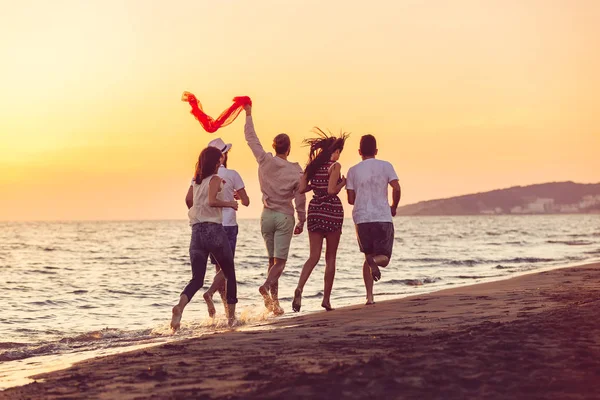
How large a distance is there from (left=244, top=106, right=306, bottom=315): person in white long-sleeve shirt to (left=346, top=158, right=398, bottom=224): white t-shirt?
2.64 ft

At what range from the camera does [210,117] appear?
1010 cm

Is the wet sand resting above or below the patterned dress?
below

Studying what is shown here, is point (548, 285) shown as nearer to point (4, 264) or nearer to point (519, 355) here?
point (519, 355)

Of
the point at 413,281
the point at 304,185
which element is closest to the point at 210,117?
the point at 304,185

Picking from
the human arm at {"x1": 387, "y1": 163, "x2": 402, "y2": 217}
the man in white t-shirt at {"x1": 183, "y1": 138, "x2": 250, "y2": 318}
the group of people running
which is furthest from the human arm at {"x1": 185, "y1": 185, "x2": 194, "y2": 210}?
the human arm at {"x1": 387, "y1": 163, "x2": 402, "y2": 217}

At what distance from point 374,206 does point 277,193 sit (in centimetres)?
127

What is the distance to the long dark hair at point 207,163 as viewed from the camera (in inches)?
329

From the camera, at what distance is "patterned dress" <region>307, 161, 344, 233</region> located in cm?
949

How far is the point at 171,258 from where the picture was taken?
30.7 meters

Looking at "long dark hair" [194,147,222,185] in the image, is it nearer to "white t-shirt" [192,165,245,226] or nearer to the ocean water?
"white t-shirt" [192,165,245,226]

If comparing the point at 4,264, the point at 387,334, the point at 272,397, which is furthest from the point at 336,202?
the point at 4,264

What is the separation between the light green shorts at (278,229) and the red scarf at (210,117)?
1220 mm

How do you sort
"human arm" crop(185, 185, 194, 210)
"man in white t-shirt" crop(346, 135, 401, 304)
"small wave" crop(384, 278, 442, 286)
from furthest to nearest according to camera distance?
"small wave" crop(384, 278, 442, 286), "man in white t-shirt" crop(346, 135, 401, 304), "human arm" crop(185, 185, 194, 210)

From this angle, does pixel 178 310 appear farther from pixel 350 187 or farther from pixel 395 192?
pixel 395 192
